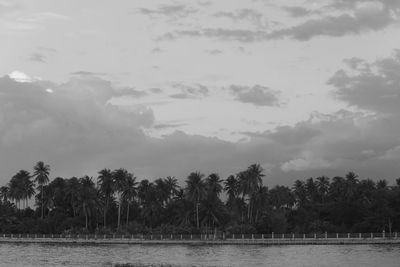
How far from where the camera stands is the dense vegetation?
15200 centimetres

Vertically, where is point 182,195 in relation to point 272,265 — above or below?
above

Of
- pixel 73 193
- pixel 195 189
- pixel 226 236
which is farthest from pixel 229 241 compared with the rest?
pixel 73 193

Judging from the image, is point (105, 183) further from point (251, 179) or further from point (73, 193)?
point (251, 179)

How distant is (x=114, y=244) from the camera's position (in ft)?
454

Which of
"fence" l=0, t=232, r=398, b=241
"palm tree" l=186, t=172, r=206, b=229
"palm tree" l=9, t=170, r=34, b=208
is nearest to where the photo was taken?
"fence" l=0, t=232, r=398, b=241

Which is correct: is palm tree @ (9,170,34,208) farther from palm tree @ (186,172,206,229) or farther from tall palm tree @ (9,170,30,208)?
palm tree @ (186,172,206,229)

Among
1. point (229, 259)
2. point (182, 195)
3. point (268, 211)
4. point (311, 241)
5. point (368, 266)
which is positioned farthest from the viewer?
point (182, 195)

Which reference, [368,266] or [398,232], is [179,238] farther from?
[368,266]

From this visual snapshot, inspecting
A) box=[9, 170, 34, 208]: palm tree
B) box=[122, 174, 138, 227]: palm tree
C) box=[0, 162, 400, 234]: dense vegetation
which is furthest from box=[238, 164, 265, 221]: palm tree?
box=[9, 170, 34, 208]: palm tree

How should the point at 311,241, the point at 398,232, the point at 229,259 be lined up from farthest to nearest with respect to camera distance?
the point at 398,232
the point at 311,241
the point at 229,259

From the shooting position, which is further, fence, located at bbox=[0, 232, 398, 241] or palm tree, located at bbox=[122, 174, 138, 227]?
palm tree, located at bbox=[122, 174, 138, 227]

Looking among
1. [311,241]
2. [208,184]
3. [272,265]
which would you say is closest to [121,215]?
[208,184]

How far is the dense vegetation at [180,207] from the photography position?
152000 millimetres

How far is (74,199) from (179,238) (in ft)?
146
